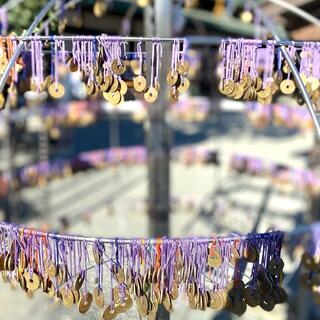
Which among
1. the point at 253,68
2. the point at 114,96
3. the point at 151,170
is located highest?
the point at 253,68

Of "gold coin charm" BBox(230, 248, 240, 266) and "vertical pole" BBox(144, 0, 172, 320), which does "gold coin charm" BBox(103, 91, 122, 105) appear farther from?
"vertical pole" BBox(144, 0, 172, 320)

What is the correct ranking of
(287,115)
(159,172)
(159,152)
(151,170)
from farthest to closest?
(287,115) < (159,152) < (151,170) < (159,172)

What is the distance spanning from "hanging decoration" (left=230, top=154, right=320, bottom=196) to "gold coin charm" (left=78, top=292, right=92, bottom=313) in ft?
14.1

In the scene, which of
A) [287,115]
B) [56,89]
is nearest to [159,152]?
[56,89]

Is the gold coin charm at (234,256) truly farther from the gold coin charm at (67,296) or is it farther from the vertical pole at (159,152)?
the vertical pole at (159,152)

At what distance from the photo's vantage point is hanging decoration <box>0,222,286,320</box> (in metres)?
1.78

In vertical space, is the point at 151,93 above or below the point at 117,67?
below

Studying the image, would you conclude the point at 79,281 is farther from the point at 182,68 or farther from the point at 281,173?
the point at 281,173

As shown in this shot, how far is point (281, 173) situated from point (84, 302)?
17.7 ft

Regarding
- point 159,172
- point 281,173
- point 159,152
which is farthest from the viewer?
point 281,173

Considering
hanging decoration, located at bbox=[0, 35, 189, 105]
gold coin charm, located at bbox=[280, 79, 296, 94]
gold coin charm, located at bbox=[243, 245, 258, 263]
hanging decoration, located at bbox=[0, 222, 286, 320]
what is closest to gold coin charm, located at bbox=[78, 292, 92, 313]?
hanging decoration, located at bbox=[0, 222, 286, 320]

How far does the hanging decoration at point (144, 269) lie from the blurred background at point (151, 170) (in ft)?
0.52

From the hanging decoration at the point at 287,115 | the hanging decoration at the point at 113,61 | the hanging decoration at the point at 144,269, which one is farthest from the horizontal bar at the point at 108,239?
the hanging decoration at the point at 287,115

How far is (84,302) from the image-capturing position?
6.10ft
